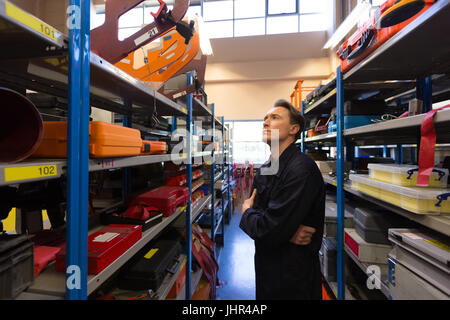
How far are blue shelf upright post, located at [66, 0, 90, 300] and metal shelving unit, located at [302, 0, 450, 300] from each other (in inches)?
53.5

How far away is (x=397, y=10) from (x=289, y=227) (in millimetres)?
1258

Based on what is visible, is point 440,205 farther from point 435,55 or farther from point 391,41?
point 435,55

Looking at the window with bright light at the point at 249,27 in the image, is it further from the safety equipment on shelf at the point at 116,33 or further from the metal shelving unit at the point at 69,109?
the metal shelving unit at the point at 69,109

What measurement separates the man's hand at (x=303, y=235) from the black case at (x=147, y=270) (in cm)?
92

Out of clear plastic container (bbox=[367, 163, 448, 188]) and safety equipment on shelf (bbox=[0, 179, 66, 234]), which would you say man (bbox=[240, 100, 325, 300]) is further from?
safety equipment on shelf (bbox=[0, 179, 66, 234])

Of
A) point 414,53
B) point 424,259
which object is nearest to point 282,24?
point 414,53

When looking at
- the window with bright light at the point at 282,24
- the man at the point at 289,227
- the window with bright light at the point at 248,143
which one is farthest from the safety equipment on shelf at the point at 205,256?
the window with bright light at the point at 282,24

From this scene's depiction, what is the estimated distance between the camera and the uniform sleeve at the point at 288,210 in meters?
1.24

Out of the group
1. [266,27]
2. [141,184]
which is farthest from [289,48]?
[141,184]

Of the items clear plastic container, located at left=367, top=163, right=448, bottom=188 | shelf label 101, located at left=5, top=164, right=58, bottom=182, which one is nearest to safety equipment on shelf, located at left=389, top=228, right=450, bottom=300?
clear plastic container, located at left=367, top=163, right=448, bottom=188

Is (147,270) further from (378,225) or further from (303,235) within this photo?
(378,225)

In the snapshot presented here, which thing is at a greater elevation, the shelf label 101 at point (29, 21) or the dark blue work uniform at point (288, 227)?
the shelf label 101 at point (29, 21)

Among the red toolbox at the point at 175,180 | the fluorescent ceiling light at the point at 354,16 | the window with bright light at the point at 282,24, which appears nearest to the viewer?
the red toolbox at the point at 175,180

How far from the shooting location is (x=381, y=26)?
1150mm
